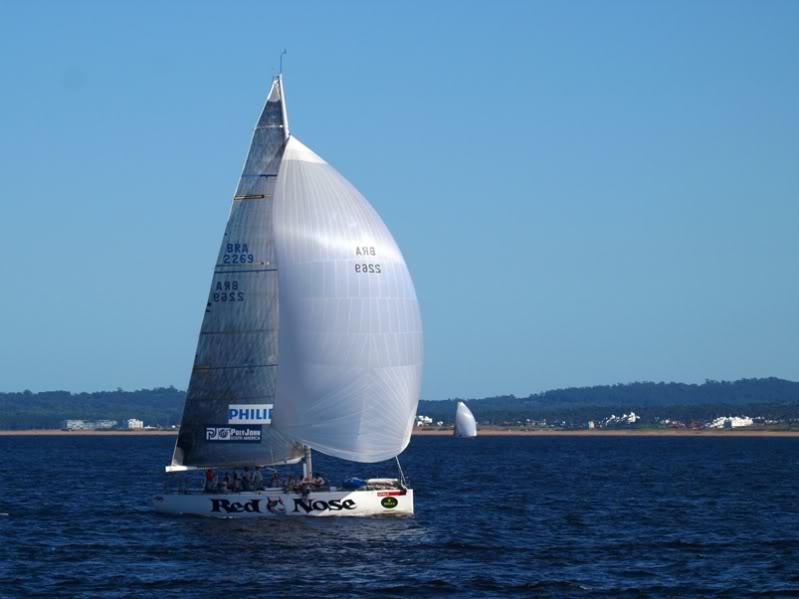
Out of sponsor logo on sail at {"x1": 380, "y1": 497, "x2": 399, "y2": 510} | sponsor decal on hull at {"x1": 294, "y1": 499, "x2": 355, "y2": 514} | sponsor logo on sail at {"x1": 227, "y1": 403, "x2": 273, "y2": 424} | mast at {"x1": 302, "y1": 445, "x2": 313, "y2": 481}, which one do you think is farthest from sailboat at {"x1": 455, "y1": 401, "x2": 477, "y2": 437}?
sponsor decal on hull at {"x1": 294, "y1": 499, "x2": 355, "y2": 514}

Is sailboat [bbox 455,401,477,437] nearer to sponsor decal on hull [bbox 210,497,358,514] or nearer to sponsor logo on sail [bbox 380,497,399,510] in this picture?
sponsor logo on sail [bbox 380,497,399,510]

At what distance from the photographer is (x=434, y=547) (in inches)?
1753

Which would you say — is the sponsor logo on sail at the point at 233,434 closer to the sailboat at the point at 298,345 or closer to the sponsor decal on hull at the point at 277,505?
the sailboat at the point at 298,345

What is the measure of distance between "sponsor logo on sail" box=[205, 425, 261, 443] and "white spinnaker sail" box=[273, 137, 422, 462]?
111cm

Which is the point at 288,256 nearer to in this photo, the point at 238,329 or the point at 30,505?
the point at 238,329

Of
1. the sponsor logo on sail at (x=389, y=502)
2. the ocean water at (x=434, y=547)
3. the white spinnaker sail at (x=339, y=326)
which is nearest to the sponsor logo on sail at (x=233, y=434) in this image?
the white spinnaker sail at (x=339, y=326)

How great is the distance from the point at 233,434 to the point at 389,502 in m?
6.53

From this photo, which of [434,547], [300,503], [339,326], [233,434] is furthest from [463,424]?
[434,547]

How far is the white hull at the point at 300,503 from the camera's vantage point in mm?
48438

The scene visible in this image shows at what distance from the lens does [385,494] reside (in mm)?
48844

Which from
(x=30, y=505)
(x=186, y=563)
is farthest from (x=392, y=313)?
(x=30, y=505)

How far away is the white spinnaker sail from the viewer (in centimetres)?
4925

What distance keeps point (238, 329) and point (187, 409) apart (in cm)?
374

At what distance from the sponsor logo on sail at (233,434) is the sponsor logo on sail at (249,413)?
222 millimetres
